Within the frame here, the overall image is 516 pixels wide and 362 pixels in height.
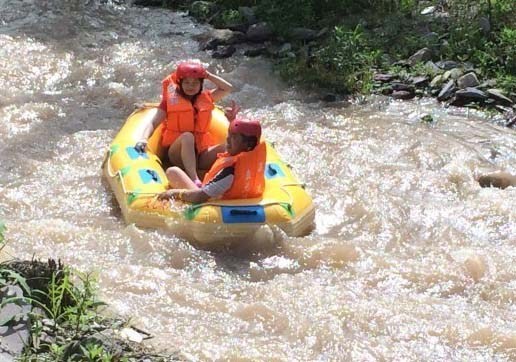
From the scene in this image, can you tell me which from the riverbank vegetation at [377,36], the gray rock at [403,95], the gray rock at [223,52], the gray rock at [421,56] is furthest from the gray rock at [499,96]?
the gray rock at [223,52]

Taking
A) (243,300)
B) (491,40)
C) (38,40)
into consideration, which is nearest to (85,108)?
(38,40)

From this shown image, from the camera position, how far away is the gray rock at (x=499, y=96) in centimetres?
788

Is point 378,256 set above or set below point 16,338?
below

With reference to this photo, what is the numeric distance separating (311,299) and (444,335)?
2.65 ft

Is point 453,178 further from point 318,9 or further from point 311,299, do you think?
point 318,9

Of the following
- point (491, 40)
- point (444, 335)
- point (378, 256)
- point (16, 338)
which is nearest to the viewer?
point (16, 338)

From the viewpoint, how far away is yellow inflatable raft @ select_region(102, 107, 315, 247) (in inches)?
209

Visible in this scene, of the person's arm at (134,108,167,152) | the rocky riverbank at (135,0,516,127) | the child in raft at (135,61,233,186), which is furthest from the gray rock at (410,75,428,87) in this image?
the person's arm at (134,108,167,152)

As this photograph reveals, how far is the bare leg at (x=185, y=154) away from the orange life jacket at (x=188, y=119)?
14 cm

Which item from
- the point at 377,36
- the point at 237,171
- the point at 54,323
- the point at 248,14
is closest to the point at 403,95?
the point at 377,36

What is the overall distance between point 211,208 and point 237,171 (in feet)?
1.02

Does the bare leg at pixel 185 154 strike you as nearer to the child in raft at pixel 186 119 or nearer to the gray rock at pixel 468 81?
the child in raft at pixel 186 119

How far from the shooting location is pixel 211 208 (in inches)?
210

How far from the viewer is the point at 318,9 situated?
32.3ft
